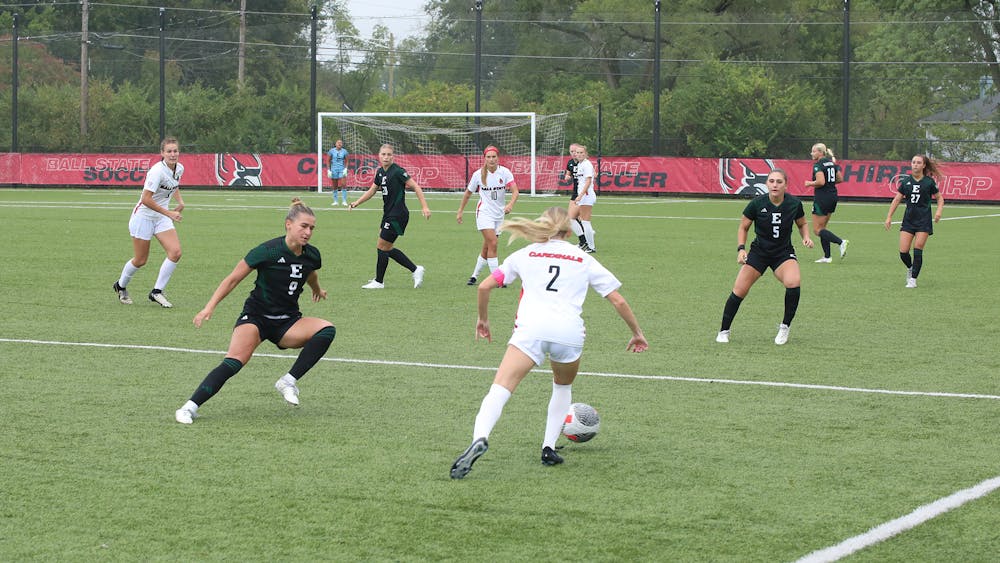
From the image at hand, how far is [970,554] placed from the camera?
5.90 meters

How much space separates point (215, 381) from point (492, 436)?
6.55ft

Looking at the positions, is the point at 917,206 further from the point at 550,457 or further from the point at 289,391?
the point at 550,457

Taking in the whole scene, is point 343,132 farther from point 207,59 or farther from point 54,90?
point 207,59

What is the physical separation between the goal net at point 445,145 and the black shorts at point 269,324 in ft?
117

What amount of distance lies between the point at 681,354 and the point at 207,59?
64.0 m

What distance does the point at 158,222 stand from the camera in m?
15.4

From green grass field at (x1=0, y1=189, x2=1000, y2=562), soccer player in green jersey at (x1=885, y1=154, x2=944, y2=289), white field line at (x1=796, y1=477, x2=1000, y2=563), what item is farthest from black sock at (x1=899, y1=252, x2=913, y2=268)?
white field line at (x1=796, y1=477, x2=1000, y2=563)

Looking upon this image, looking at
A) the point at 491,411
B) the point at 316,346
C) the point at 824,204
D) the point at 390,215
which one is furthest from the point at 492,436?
the point at 824,204

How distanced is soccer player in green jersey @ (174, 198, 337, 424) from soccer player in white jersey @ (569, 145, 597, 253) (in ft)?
44.4

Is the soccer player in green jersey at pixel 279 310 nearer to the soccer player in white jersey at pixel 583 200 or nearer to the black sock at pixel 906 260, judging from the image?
the black sock at pixel 906 260

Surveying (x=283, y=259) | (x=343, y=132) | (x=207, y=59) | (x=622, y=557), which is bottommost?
(x=622, y=557)

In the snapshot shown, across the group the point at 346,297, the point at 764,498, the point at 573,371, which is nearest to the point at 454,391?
the point at 573,371

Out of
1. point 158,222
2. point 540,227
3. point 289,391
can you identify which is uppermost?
point 540,227

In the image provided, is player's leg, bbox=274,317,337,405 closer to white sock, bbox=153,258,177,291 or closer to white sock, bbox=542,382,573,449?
white sock, bbox=542,382,573,449
